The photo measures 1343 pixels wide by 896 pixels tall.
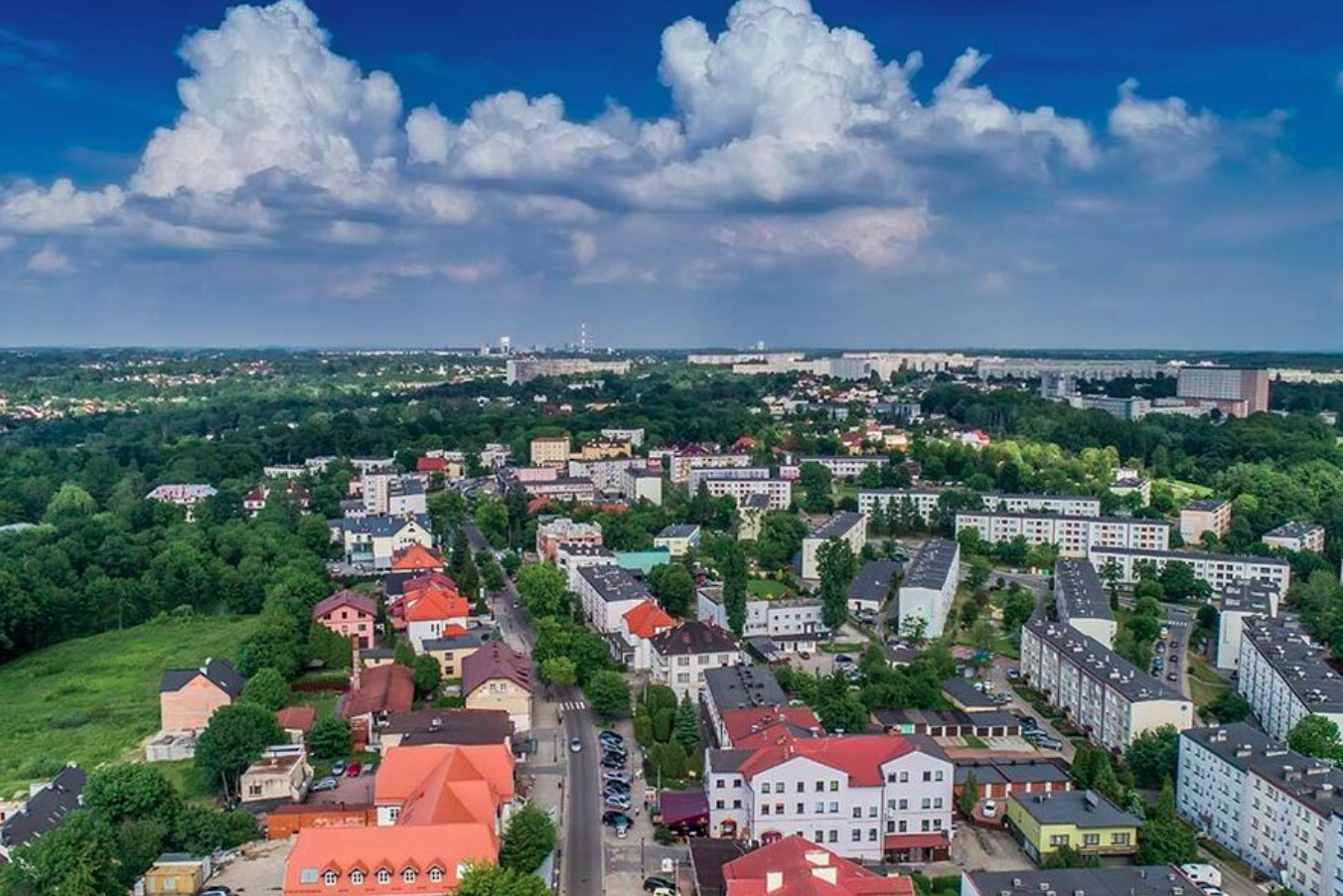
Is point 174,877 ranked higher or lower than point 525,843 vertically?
lower

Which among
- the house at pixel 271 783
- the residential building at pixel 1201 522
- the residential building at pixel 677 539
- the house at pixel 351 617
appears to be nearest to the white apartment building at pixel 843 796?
the house at pixel 271 783

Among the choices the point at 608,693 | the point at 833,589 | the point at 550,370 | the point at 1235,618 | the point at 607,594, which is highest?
the point at 550,370

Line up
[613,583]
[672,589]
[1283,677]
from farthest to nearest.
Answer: [672,589], [613,583], [1283,677]

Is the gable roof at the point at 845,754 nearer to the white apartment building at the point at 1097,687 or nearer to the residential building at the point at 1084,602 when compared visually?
the white apartment building at the point at 1097,687

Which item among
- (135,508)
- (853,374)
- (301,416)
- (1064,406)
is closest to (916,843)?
(135,508)

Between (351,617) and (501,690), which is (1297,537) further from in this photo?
(351,617)

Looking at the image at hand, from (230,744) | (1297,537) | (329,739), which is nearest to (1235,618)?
(1297,537)
